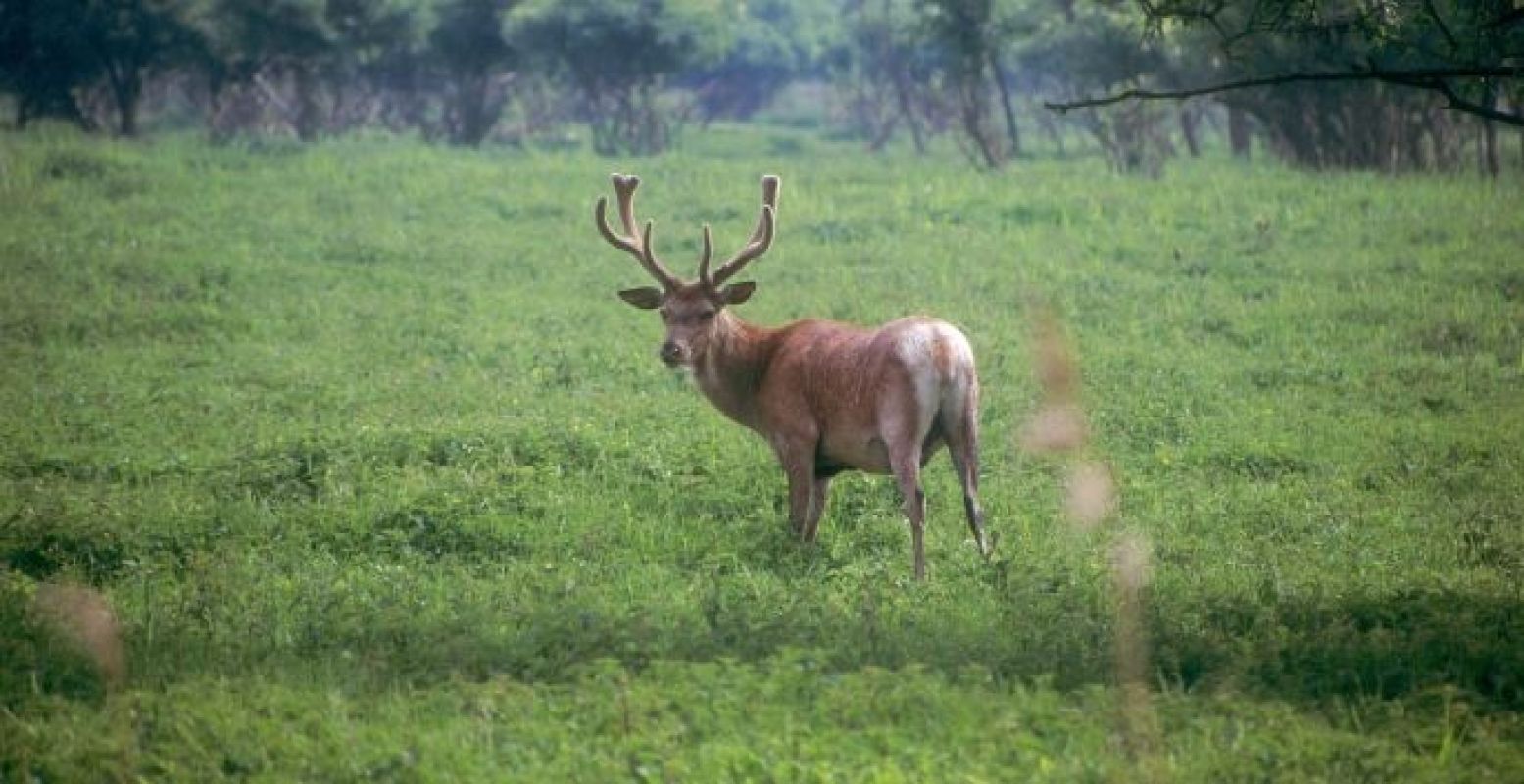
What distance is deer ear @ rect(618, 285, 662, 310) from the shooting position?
10.6 m

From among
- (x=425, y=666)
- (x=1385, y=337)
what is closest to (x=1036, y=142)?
(x=1385, y=337)

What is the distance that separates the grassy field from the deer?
0.40 m

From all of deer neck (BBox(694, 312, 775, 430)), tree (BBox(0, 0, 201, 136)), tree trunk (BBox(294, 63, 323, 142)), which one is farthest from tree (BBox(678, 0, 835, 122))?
deer neck (BBox(694, 312, 775, 430))

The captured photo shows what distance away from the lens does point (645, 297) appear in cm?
1066


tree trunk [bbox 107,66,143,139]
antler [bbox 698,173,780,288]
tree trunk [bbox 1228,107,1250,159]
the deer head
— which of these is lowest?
tree trunk [bbox 1228,107,1250,159]

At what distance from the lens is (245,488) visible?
35.7 feet

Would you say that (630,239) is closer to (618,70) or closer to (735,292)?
(735,292)

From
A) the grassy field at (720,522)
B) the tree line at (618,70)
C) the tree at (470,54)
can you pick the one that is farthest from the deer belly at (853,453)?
the tree at (470,54)

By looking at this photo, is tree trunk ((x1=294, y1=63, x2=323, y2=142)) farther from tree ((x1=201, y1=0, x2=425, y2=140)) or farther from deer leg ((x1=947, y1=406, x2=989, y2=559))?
deer leg ((x1=947, y1=406, x2=989, y2=559))

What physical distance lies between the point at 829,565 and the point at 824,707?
2639mm

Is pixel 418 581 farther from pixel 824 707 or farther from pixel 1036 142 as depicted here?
pixel 1036 142

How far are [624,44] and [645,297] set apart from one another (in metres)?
32.8

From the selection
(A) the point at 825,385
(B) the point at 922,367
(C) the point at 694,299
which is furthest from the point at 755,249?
(B) the point at 922,367

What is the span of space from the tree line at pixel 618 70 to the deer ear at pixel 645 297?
13316 mm
